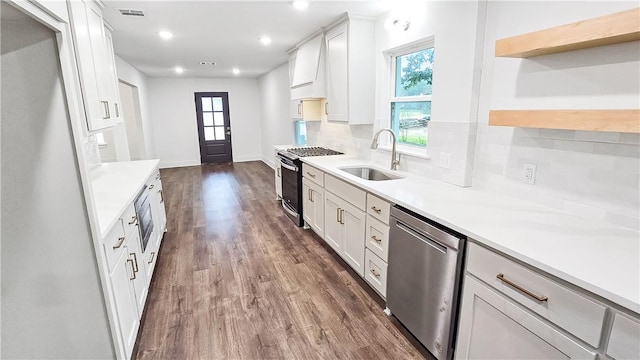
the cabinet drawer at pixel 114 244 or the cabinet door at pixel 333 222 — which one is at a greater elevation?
the cabinet drawer at pixel 114 244

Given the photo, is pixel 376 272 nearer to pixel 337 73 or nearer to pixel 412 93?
pixel 412 93

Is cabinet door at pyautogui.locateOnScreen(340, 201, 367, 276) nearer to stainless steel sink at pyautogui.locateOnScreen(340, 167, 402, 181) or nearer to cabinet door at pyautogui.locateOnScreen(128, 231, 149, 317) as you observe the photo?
stainless steel sink at pyautogui.locateOnScreen(340, 167, 402, 181)

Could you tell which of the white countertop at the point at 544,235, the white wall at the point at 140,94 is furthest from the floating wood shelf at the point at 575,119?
the white wall at the point at 140,94

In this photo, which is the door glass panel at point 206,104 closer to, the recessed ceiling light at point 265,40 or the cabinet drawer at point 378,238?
the recessed ceiling light at point 265,40

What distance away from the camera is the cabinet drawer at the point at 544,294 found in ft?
3.40

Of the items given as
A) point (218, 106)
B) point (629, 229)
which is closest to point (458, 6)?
point (629, 229)

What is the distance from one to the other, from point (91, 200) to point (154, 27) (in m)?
2.72

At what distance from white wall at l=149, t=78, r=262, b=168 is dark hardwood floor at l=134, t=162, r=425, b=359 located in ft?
16.0

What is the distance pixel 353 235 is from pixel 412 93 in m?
1.44

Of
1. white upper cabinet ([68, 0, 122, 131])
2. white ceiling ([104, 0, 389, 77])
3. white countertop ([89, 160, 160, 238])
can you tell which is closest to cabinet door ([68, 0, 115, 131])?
white upper cabinet ([68, 0, 122, 131])

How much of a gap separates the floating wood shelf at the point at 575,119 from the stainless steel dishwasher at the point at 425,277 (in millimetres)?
700

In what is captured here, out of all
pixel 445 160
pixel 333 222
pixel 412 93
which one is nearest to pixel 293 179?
pixel 333 222

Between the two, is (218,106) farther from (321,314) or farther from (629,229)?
(629,229)

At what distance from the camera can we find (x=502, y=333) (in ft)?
4.46
